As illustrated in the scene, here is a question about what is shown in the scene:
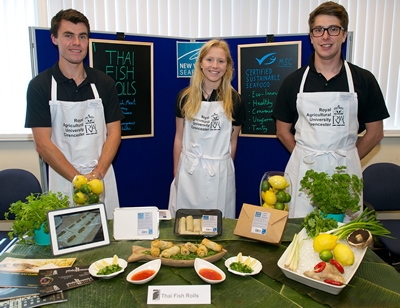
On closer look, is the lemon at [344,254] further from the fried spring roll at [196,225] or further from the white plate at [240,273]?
the fried spring roll at [196,225]

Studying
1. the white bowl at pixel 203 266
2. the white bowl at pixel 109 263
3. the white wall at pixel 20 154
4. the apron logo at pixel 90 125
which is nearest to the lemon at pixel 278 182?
the white bowl at pixel 203 266

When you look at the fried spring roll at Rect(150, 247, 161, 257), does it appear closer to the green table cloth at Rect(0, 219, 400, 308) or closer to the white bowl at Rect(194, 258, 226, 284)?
the green table cloth at Rect(0, 219, 400, 308)

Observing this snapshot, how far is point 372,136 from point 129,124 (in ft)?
6.24

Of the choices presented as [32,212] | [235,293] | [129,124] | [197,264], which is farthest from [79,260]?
[129,124]

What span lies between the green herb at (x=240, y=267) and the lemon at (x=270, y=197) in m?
0.41

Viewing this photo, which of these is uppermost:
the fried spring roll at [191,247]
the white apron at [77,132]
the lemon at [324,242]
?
the white apron at [77,132]

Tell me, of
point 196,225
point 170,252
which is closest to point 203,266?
point 170,252

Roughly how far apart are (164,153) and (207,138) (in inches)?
25.7

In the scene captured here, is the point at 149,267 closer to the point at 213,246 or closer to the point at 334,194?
the point at 213,246

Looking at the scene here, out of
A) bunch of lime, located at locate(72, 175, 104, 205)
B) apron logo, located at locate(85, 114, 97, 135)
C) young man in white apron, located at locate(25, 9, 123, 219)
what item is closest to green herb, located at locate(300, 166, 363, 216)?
Result: bunch of lime, located at locate(72, 175, 104, 205)

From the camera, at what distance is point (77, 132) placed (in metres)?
2.29

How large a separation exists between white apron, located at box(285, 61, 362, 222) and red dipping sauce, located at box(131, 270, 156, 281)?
1284 millimetres

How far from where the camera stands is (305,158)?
7.65 ft

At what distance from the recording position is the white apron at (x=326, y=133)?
225 centimetres
